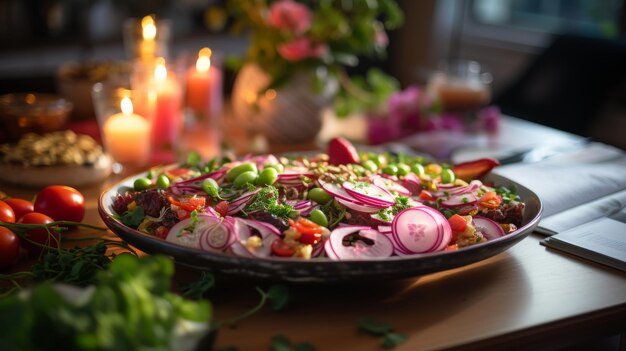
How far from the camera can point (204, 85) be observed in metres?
2.29

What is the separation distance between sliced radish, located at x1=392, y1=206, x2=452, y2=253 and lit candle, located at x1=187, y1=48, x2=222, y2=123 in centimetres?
138

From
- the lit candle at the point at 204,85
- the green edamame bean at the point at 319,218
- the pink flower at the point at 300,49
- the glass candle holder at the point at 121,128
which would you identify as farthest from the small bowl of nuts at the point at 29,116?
the green edamame bean at the point at 319,218

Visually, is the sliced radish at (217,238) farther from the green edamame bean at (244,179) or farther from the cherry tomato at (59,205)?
the cherry tomato at (59,205)

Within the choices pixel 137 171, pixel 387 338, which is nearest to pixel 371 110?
pixel 137 171

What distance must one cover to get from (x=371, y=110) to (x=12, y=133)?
1.08 metres

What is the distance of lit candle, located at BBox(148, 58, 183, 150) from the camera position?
2.04 m

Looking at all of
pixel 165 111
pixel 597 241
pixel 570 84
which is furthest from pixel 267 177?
pixel 570 84

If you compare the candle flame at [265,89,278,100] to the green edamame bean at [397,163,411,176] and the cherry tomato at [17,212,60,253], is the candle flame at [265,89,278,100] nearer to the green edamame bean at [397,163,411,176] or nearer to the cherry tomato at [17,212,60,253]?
the green edamame bean at [397,163,411,176]

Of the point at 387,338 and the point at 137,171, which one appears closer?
the point at 387,338

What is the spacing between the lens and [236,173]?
121 centimetres

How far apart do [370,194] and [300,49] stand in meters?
0.95

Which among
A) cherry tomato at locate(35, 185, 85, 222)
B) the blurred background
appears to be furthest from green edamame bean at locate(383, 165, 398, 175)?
the blurred background

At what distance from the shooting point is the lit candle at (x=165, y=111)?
2045 millimetres

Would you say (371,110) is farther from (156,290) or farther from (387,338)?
(156,290)
